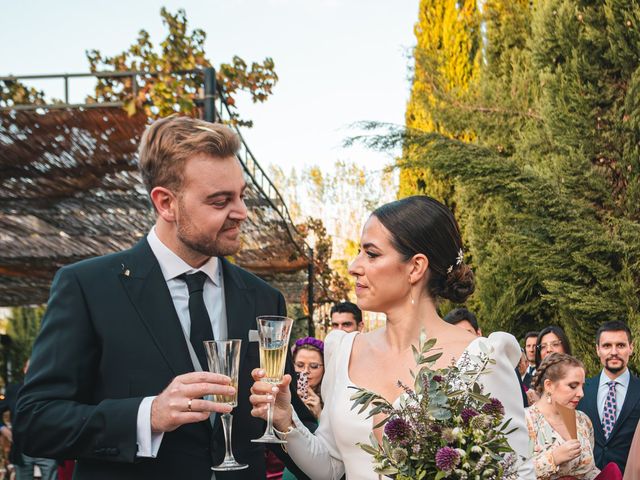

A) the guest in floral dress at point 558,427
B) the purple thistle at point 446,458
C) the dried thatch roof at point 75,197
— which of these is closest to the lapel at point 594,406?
the guest in floral dress at point 558,427

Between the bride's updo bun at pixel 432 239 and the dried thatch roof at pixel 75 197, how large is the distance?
4.53 m

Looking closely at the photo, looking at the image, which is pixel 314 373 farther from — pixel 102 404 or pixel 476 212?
pixel 476 212

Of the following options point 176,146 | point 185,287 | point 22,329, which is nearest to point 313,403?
point 185,287

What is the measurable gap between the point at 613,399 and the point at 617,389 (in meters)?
0.09

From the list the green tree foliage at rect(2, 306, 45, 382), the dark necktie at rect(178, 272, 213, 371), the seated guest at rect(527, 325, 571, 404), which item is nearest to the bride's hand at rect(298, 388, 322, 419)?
the seated guest at rect(527, 325, 571, 404)

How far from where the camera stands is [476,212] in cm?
1146

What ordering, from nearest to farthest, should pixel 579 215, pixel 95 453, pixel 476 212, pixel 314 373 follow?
pixel 95 453 < pixel 314 373 < pixel 579 215 < pixel 476 212

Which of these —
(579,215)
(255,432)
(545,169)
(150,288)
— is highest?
(545,169)

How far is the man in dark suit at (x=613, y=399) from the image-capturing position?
6.41 meters

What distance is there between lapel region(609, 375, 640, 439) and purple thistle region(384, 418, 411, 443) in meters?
5.08

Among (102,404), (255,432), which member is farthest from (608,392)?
(102,404)

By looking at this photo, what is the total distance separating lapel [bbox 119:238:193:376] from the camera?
2.43 m

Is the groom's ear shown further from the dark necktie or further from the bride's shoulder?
the dark necktie

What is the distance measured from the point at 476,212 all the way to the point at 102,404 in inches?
382
